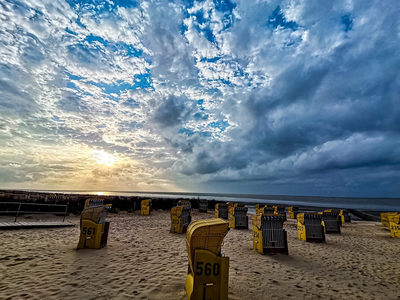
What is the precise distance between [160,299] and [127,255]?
3.66 metres

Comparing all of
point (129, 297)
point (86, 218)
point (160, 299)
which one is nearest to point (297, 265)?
point (160, 299)

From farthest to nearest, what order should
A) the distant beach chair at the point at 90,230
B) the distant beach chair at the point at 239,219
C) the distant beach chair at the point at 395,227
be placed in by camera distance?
the distant beach chair at the point at 239,219 → the distant beach chair at the point at 395,227 → the distant beach chair at the point at 90,230

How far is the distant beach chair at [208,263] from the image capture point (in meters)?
3.62

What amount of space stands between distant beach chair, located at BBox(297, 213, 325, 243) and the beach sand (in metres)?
1.65

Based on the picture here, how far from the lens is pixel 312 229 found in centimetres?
1101

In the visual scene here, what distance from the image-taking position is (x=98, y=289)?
4457 millimetres

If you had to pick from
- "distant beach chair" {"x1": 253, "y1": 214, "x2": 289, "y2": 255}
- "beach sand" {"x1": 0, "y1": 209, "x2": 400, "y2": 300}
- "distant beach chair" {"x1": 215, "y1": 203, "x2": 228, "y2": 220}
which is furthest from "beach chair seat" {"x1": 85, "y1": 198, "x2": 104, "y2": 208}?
"distant beach chair" {"x1": 253, "y1": 214, "x2": 289, "y2": 255}

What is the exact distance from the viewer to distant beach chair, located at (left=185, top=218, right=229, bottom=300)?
3.62 metres

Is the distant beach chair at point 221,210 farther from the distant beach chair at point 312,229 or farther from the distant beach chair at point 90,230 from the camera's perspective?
the distant beach chair at point 90,230

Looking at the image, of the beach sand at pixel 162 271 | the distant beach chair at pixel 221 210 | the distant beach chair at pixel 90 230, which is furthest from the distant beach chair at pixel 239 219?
the distant beach chair at pixel 90 230

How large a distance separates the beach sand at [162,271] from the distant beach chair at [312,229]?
1653 mm

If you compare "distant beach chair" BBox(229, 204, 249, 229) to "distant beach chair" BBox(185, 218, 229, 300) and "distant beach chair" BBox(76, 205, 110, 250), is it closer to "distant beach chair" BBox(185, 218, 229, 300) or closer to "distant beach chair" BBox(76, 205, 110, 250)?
"distant beach chair" BBox(76, 205, 110, 250)

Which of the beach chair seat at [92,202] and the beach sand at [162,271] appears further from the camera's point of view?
the beach chair seat at [92,202]

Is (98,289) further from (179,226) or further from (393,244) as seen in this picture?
(393,244)
